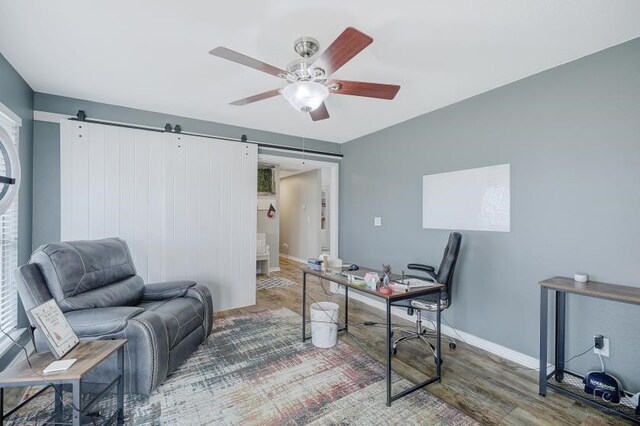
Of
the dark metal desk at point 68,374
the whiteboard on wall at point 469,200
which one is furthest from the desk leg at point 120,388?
the whiteboard on wall at point 469,200

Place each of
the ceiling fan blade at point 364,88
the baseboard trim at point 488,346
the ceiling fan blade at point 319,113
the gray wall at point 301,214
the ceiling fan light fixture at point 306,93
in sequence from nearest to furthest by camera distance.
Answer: the ceiling fan light fixture at point 306,93 → the ceiling fan blade at point 364,88 → the ceiling fan blade at point 319,113 → the baseboard trim at point 488,346 → the gray wall at point 301,214

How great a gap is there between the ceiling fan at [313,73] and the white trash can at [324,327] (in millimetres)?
1882

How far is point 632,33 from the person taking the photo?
1941mm

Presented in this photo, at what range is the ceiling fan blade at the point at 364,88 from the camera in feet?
6.31

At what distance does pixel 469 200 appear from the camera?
3012mm

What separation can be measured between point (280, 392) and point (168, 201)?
250cm

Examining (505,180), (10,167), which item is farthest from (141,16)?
(505,180)

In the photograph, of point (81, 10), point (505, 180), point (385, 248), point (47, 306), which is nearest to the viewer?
point (47, 306)

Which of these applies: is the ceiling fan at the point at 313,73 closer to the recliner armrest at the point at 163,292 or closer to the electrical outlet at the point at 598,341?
the recliner armrest at the point at 163,292

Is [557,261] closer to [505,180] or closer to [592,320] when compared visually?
[592,320]

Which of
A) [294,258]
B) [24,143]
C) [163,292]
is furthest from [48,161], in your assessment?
[294,258]

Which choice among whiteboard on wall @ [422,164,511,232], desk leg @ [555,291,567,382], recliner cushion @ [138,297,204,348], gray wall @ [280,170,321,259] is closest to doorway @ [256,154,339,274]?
gray wall @ [280,170,321,259]

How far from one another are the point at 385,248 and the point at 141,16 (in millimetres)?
3461

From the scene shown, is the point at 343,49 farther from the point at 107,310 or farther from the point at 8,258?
the point at 8,258
